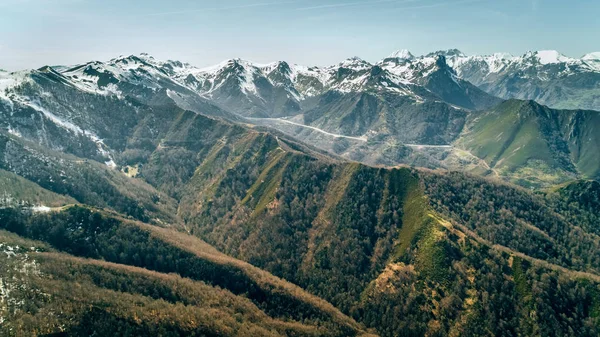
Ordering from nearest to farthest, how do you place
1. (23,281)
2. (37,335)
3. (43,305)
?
(37,335)
(43,305)
(23,281)

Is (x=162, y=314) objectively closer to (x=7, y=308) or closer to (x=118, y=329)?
(x=118, y=329)

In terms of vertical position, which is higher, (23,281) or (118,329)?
(23,281)

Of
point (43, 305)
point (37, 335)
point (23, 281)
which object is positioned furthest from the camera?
point (23, 281)

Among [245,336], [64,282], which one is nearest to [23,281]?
[64,282]

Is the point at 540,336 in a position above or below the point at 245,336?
above

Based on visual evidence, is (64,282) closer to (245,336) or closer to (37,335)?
(37,335)

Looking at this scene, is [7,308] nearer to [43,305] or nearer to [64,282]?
[43,305]

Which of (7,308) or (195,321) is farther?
(195,321)

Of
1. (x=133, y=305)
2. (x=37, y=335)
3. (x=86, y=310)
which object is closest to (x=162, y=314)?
(x=133, y=305)

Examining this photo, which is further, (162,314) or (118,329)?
(162,314)
